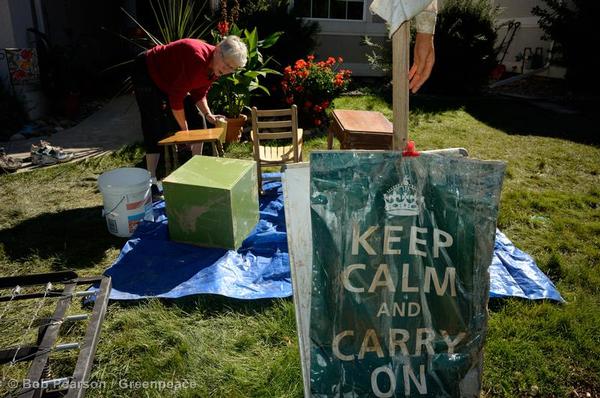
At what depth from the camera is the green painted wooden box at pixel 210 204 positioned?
354cm

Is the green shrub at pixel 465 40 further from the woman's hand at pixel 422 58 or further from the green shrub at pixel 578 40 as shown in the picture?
the woman's hand at pixel 422 58

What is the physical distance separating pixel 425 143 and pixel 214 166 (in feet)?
12.1

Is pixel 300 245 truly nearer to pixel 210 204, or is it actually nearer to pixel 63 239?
pixel 210 204

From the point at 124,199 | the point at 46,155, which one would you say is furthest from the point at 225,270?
the point at 46,155

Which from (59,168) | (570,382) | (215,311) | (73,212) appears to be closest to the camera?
(570,382)

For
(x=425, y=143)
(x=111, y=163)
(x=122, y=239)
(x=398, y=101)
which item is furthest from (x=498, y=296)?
(x=111, y=163)

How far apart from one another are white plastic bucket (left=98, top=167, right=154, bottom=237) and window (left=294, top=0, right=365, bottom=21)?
7.76 metres

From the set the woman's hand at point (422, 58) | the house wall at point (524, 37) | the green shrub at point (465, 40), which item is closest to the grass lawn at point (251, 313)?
the woman's hand at point (422, 58)

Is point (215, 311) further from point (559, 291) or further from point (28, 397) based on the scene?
point (559, 291)

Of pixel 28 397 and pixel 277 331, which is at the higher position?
pixel 28 397

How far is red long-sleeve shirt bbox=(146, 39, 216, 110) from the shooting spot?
417cm

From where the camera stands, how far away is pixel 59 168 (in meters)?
5.42

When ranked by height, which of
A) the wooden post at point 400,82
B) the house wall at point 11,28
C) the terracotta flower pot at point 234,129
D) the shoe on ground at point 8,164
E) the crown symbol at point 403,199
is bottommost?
the shoe on ground at point 8,164

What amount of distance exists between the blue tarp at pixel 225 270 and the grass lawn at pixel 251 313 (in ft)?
0.36
